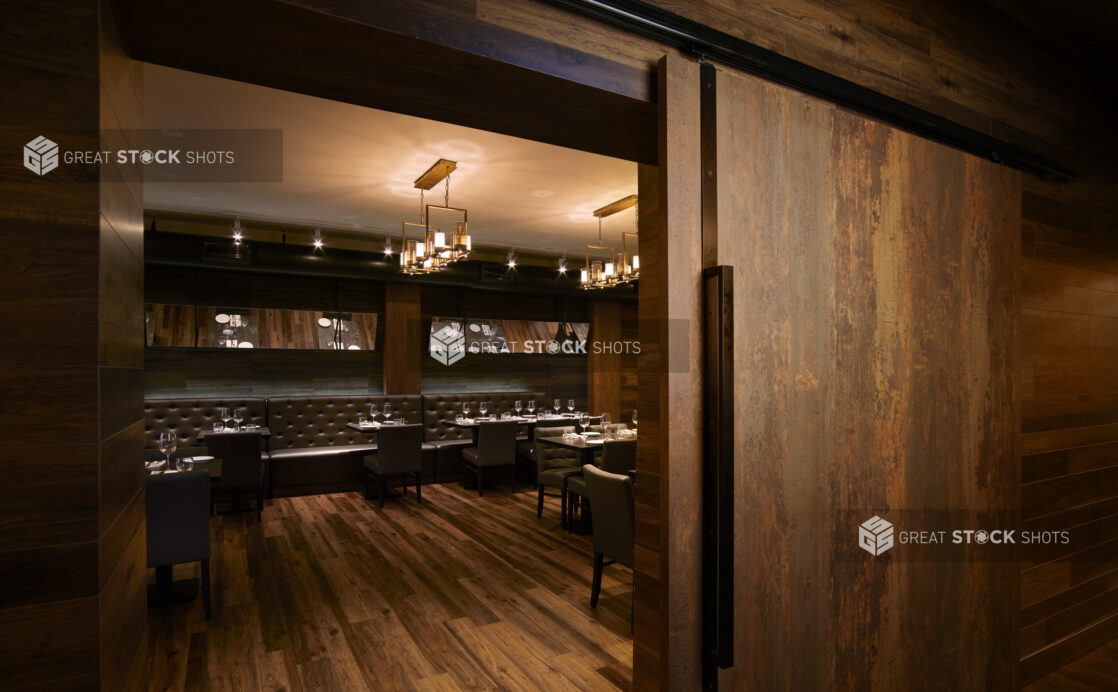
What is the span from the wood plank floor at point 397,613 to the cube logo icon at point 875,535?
142cm

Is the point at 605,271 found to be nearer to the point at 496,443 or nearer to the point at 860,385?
the point at 496,443

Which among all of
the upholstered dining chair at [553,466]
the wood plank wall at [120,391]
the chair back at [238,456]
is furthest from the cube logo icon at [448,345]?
the wood plank wall at [120,391]

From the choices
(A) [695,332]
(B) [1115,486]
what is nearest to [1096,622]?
(B) [1115,486]

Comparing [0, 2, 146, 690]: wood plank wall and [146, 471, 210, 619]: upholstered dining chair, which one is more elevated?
[0, 2, 146, 690]: wood plank wall

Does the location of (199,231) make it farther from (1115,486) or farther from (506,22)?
(1115,486)

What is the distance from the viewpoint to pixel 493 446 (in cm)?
674

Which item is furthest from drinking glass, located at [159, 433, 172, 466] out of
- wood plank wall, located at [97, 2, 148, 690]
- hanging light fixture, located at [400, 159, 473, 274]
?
wood plank wall, located at [97, 2, 148, 690]

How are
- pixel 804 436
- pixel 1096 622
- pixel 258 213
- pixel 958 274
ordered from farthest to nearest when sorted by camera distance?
pixel 258 213, pixel 1096 622, pixel 958 274, pixel 804 436

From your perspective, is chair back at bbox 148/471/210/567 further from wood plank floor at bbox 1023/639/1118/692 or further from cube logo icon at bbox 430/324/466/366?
cube logo icon at bbox 430/324/466/366

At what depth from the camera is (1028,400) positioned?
273 centimetres

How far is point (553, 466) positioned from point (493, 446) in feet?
3.17

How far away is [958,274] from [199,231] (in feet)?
25.8

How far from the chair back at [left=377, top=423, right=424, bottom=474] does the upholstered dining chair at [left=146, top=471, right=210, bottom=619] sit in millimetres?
2672

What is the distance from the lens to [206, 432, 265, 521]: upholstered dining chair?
217 inches
